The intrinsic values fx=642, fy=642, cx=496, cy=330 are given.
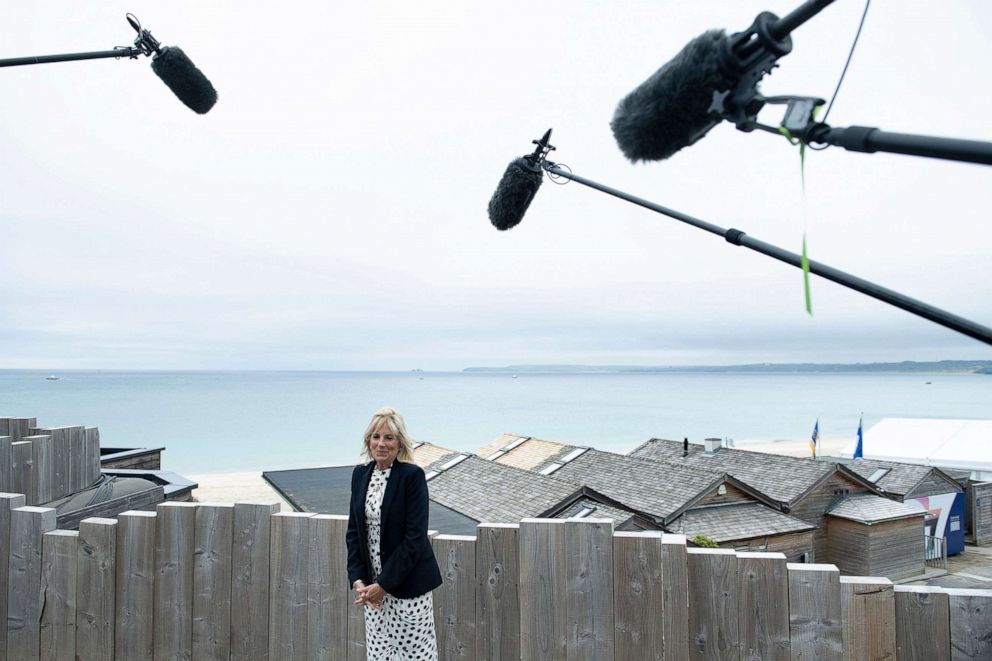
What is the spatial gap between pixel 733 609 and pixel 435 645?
49.8 inches

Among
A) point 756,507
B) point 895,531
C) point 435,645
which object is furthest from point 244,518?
point 895,531

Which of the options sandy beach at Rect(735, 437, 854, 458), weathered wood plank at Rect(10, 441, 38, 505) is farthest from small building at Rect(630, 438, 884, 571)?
sandy beach at Rect(735, 437, 854, 458)

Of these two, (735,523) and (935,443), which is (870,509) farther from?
(935,443)

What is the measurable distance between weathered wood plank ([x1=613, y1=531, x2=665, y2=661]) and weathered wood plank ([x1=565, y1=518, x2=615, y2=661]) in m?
0.03

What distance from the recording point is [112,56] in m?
3.31

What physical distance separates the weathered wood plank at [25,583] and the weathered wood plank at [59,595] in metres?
0.04

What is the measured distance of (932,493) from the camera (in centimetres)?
2344

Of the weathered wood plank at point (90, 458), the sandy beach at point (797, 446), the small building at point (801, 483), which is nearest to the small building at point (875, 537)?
the small building at point (801, 483)

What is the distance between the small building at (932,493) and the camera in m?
22.8

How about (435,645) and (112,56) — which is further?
(112,56)

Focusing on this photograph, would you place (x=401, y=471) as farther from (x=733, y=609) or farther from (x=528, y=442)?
(x=528, y=442)

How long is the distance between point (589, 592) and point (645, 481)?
53.1ft

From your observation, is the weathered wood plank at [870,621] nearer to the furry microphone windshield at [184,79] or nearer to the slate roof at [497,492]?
the furry microphone windshield at [184,79]

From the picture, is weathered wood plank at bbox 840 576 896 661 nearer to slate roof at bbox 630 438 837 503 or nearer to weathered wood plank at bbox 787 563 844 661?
weathered wood plank at bbox 787 563 844 661
